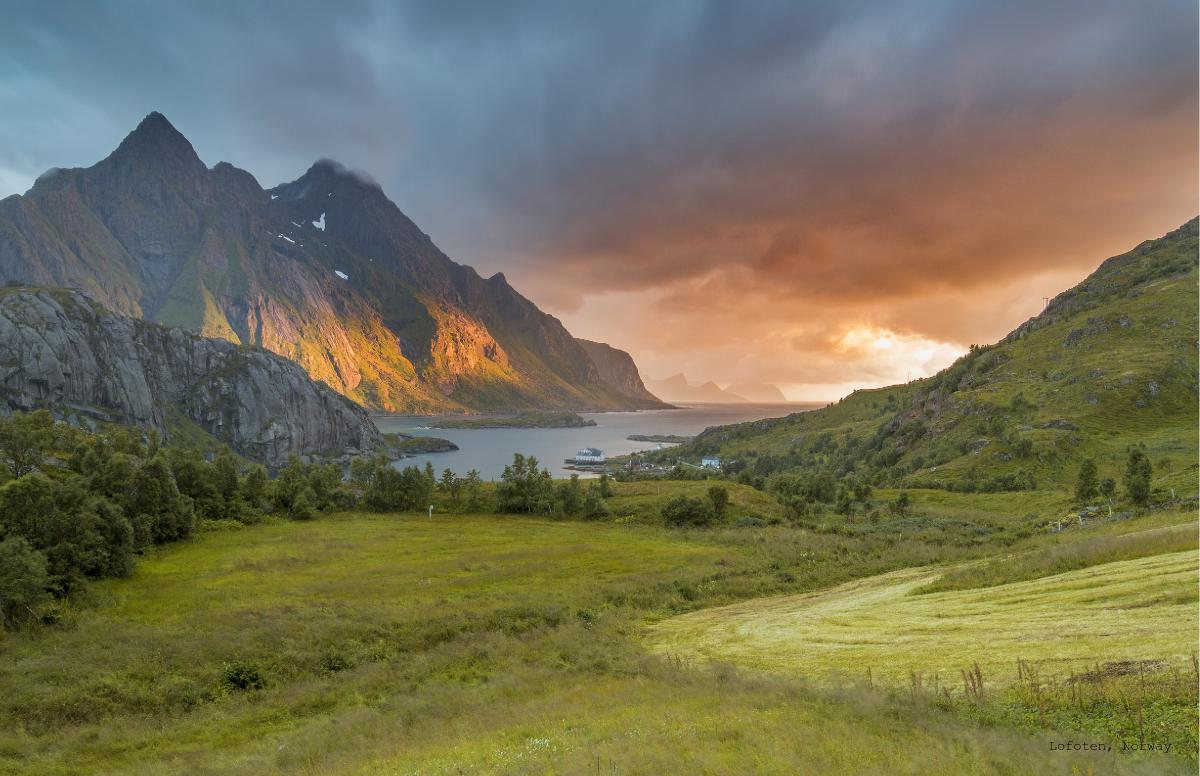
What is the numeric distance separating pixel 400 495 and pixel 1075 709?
84.7 metres

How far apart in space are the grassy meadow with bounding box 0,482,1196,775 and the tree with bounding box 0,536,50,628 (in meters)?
1.89

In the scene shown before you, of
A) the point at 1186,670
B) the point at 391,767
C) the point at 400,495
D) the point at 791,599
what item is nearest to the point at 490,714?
the point at 391,767

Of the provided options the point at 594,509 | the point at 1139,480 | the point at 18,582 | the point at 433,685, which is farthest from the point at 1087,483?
the point at 18,582

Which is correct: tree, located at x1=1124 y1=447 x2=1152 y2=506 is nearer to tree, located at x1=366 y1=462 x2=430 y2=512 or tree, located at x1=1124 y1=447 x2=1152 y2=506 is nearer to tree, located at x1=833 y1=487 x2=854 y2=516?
tree, located at x1=833 y1=487 x2=854 y2=516

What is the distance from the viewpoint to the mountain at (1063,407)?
110 metres

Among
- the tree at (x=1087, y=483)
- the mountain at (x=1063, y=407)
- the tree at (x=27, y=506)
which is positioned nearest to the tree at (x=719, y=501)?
the tree at (x=1087, y=483)

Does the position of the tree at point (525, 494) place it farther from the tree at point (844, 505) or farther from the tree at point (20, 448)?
the tree at point (20, 448)

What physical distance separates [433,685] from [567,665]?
22.9ft

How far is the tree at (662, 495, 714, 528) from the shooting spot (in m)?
83.6

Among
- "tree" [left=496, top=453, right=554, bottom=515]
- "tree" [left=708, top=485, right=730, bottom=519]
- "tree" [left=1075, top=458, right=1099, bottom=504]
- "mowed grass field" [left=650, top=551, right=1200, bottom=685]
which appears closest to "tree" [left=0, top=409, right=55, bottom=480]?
"tree" [left=496, top=453, right=554, bottom=515]

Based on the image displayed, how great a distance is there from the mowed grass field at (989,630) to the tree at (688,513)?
4739cm

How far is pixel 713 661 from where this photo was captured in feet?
89.0

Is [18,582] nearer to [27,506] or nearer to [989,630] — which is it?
[27,506]

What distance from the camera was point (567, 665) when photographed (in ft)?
99.0
